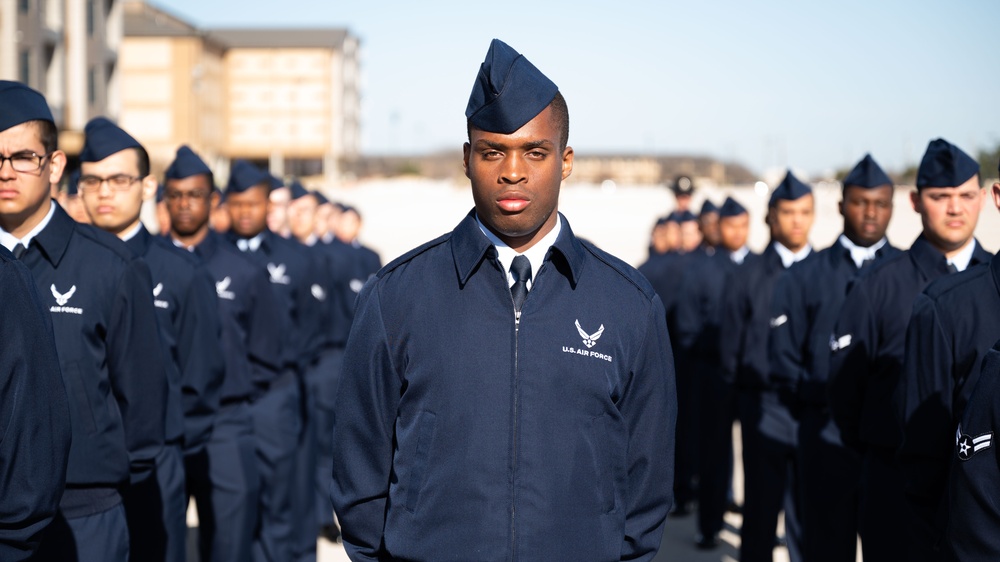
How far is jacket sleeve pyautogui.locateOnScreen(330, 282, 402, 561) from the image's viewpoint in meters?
3.27

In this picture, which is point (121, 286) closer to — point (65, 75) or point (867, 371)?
point (867, 371)

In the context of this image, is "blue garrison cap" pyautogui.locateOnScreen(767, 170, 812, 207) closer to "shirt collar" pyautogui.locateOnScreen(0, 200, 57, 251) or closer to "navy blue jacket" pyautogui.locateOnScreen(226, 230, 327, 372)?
"navy blue jacket" pyautogui.locateOnScreen(226, 230, 327, 372)

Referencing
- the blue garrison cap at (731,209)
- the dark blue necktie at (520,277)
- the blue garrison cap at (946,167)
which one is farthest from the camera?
the blue garrison cap at (731,209)

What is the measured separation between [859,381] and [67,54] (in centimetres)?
3998

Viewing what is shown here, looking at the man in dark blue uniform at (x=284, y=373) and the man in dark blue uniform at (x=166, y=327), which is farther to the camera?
the man in dark blue uniform at (x=284, y=373)

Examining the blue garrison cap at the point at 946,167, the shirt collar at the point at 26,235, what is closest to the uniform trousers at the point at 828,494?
the blue garrison cap at the point at 946,167

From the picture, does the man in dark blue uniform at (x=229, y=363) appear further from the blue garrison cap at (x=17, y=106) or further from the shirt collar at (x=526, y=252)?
the shirt collar at (x=526, y=252)

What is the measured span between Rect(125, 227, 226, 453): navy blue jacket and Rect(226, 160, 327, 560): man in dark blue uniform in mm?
1516

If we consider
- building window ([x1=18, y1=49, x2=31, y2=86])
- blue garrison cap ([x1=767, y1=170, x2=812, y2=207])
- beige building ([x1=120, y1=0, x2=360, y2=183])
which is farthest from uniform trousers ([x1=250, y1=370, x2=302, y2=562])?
beige building ([x1=120, y1=0, x2=360, y2=183])

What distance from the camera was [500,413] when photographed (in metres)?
3.15

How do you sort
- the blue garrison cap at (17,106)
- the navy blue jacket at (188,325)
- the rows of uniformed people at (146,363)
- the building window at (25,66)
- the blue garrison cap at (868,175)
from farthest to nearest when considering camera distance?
the building window at (25,66) < the blue garrison cap at (868,175) < the navy blue jacket at (188,325) < the blue garrison cap at (17,106) < the rows of uniformed people at (146,363)

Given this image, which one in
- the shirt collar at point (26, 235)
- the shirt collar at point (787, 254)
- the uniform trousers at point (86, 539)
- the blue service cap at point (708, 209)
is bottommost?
the uniform trousers at point (86, 539)

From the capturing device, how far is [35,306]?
344 centimetres

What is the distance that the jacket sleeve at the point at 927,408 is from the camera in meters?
4.26
